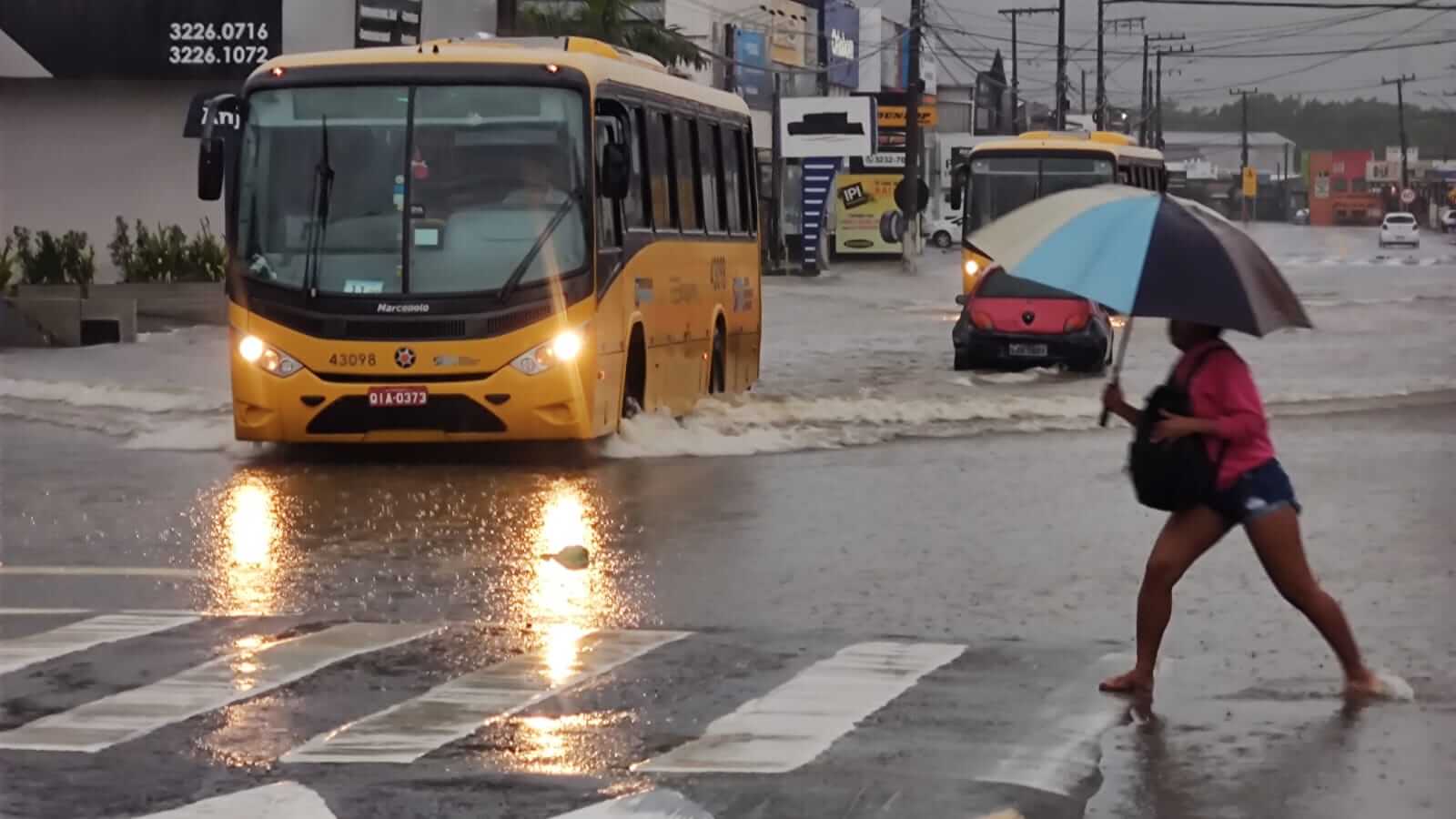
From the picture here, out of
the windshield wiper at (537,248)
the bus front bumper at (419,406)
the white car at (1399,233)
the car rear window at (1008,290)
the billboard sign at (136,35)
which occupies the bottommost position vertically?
the white car at (1399,233)

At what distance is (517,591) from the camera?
465 inches

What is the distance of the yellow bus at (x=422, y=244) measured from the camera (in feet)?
56.2

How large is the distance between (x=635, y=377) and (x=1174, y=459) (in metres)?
11.0

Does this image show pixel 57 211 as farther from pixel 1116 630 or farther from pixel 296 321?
pixel 1116 630

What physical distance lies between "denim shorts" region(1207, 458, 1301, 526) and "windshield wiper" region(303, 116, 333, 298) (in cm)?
956

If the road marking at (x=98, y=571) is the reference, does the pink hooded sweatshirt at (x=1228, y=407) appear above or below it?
above

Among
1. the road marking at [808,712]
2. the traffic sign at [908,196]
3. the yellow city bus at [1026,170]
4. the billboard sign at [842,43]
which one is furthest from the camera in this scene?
the billboard sign at [842,43]

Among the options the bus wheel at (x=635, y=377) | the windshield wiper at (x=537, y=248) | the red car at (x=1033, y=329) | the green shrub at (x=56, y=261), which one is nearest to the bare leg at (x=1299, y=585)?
the windshield wiper at (x=537, y=248)

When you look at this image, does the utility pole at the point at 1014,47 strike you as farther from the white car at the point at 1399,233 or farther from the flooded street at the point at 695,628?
the flooded street at the point at 695,628

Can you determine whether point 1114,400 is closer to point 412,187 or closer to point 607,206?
point 412,187

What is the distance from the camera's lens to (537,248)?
17328mm

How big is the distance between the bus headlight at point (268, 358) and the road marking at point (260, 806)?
10114 mm

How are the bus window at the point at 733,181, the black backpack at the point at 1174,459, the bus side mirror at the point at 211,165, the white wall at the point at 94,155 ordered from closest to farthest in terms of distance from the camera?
the black backpack at the point at 1174,459, the bus side mirror at the point at 211,165, the bus window at the point at 733,181, the white wall at the point at 94,155

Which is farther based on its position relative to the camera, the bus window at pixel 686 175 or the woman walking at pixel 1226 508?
the bus window at pixel 686 175
